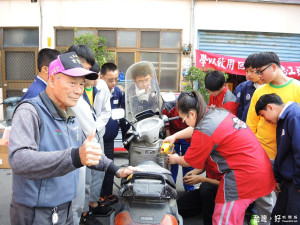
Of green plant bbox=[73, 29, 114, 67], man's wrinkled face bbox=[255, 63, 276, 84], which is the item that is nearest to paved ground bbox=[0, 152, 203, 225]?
man's wrinkled face bbox=[255, 63, 276, 84]

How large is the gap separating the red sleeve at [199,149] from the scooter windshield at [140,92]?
1047 mm

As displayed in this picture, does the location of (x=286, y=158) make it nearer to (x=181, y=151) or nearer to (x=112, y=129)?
(x=181, y=151)

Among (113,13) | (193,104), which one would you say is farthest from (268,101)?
(113,13)

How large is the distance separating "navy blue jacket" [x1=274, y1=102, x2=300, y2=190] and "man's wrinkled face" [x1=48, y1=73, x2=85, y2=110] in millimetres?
1742

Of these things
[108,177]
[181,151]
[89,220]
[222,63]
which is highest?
[222,63]

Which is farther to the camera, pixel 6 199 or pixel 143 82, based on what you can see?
pixel 6 199

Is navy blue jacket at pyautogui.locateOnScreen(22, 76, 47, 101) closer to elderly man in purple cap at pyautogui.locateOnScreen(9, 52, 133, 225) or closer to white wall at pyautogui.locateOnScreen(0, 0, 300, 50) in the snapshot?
elderly man in purple cap at pyautogui.locateOnScreen(9, 52, 133, 225)

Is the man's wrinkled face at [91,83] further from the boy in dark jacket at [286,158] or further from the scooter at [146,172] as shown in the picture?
the boy in dark jacket at [286,158]

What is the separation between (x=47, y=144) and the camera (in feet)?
5.04

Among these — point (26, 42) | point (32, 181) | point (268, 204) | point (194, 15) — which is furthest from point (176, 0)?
point (32, 181)

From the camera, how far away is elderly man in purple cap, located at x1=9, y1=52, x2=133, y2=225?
4.28 feet

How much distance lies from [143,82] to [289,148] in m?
1.79

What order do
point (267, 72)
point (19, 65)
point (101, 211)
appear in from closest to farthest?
1. point (267, 72)
2. point (101, 211)
3. point (19, 65)

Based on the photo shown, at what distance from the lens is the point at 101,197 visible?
3805mm
